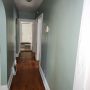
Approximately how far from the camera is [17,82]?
126 inches

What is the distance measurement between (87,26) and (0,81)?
2283 mm

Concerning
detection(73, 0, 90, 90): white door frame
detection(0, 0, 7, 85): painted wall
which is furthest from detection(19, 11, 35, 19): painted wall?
detection(73, 0, 90, 90): white door frame

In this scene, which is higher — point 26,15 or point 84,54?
point 26,15

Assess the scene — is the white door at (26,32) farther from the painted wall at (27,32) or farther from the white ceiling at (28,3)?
the white ceiling at (28,3)

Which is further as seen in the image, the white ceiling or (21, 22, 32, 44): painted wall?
(21, 22, 32, 44): painted wall

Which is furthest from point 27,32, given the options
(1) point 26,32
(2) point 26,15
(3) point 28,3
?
(3) point 28,3

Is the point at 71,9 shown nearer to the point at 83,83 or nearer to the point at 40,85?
the point at 83,83

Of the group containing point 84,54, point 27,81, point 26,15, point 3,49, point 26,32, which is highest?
point 26,15

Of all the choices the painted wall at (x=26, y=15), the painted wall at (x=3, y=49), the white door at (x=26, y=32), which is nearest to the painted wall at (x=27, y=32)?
the white door at (x=26, y=32)

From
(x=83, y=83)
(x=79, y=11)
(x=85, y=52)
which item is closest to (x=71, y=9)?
(x=79, y=11)

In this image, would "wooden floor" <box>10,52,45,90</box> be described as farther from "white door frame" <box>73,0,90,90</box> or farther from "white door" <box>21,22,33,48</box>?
"white door" <box>21,22,33,48</box>

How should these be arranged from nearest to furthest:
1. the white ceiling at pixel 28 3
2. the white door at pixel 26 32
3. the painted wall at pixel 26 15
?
the white ceiling at pixel 28 3 → the painted wall at pixel 26 15 → the white door at pixel 26 32

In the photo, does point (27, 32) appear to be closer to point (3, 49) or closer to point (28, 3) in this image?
point (28, 3)

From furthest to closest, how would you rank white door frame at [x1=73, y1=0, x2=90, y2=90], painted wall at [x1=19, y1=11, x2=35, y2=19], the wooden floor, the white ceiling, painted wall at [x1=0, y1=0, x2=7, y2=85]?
painted wall at [x1=19, y1=11, x2=35, y2=19] → the white ceiling → the wooden floor → painted wall at [x1=0, y1=0, x2=7, y2=85] → white door frame at [x1=73, y1=0, x2=90, y2=90]
